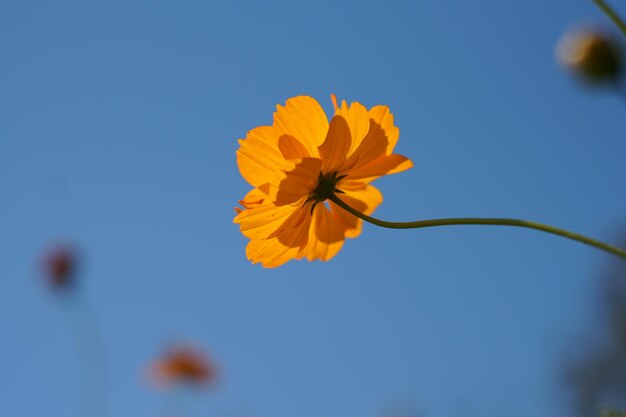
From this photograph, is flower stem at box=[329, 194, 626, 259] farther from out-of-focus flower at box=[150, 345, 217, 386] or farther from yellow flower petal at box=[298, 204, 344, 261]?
out-of-focus flower at box=[150, 345, 217, 386]

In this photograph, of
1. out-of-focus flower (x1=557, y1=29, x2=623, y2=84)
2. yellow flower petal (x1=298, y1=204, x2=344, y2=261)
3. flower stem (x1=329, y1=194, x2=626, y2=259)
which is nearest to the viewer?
flower stem (x1=329, y1=194, x2=626, y2=259)

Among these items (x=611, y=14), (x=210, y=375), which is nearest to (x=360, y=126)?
(x=611, y=14)

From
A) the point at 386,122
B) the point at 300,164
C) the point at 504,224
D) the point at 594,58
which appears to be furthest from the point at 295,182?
the point at 594,58

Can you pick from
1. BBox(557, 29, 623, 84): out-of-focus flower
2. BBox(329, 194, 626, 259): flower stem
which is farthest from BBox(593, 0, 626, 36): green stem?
BBox(557, 29, 623, 84): out-of-focus flower

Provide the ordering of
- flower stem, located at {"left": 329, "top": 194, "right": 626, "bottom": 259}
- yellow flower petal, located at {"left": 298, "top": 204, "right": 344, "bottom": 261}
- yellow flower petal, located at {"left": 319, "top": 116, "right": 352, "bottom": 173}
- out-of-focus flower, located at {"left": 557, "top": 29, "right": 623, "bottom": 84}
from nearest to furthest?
flower stem, located at {"left": 329, "top": 194, "right": 626, "bottom": 259}
yellow flower petal, located at {"left": 319, "top": 116, "right": 352, "bottom": 173}
yellow flower petal, located at {"left": 298, "top": 204, "right": 344, "bottom": 261}
out-of-focus flower, located at {"left": 557, "top": 29, "right": 623, "bottom": 84}

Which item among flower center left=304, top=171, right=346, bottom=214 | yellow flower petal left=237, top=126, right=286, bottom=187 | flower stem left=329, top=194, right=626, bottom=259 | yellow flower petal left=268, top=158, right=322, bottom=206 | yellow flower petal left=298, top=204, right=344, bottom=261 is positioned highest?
yellow flower petal left=237, top=126, right=286, bottom=187

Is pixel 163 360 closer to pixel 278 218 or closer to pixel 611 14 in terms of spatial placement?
pixel 278 218

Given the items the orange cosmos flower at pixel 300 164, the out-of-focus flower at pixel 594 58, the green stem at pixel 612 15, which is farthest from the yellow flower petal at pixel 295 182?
the out-of-focus flower at pixel 594 58
